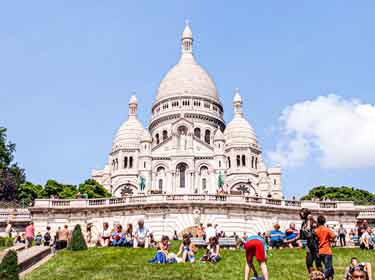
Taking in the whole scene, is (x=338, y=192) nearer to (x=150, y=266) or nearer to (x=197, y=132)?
(x=197, y=132)

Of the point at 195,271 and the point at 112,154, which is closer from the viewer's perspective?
the point at 195,271

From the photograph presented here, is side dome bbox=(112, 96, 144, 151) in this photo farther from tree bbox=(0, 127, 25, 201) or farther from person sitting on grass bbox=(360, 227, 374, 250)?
person sitting on grass bbox=(360, 227, 374, 250)

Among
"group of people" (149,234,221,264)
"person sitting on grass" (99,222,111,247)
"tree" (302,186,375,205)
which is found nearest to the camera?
"group of people" (149,234,221,264)

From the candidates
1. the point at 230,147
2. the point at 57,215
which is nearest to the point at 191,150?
the point at 230,147

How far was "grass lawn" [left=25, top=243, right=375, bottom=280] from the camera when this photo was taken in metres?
17.5

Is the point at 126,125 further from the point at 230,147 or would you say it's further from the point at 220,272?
the point at 220,272

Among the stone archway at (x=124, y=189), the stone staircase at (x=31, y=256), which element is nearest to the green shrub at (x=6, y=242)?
the stone staircase at (x=31, y=256)

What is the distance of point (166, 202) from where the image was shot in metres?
37.3

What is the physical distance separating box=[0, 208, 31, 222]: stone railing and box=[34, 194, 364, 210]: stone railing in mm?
2610

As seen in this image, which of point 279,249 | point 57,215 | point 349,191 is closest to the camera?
point 279,249

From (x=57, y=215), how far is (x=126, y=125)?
65493 millimetres

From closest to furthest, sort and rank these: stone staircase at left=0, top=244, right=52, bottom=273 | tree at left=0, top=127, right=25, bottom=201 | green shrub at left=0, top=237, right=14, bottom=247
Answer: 1. stone staircase at left=0, top=244, right=52, bottom=273
2. green shrub at left=0, top=237, right=14, bottom=247
3. tree at left=0, top=127, right=25, bottom=201

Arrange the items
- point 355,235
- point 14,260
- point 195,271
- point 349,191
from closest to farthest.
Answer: point 14,260
point 195,271
point 355,235
point 349,191

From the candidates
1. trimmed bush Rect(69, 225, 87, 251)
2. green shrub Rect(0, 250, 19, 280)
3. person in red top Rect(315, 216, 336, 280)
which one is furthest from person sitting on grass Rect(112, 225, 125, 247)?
person in red top Rect(315, 216, 336, 280)
